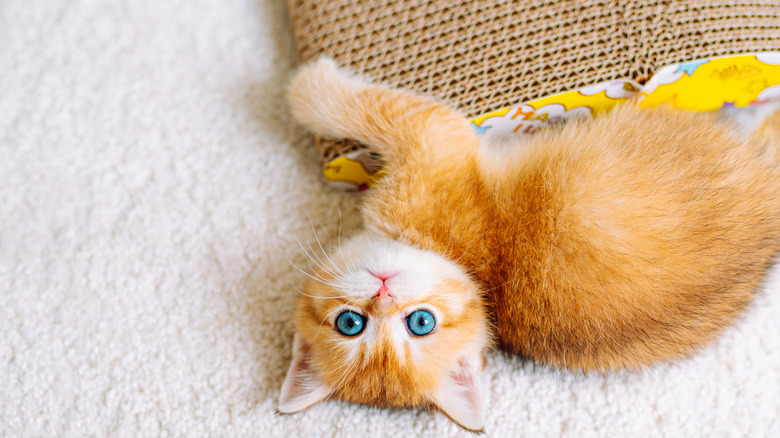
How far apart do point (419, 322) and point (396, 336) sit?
6cm

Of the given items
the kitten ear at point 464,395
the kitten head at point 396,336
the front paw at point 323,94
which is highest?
the front paw at point 323,94

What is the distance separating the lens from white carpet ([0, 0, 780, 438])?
1.22 metres

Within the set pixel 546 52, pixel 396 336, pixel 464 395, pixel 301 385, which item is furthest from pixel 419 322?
pixel 546 52

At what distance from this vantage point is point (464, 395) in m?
1.10

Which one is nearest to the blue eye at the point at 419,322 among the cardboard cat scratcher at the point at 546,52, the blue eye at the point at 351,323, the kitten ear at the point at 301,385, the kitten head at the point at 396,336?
the kitten head at the point at 396,336

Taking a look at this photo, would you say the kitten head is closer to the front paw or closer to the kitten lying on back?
the kitten lying on back

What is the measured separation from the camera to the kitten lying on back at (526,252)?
1.03 m

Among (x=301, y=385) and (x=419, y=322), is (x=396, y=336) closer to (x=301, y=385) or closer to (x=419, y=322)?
(x=419, y=322)

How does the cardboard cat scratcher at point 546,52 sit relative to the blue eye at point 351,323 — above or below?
above

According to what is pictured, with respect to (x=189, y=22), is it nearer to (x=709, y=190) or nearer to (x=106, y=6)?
(x=106, y=6)

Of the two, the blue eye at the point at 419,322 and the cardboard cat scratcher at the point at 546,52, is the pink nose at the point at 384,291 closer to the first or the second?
the blue eye at the point at 419,322

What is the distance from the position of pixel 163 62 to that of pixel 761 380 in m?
1.85

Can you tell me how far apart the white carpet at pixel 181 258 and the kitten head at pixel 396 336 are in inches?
6.4

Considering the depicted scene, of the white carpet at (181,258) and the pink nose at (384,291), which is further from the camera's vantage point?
the white carpet at (181,258)
